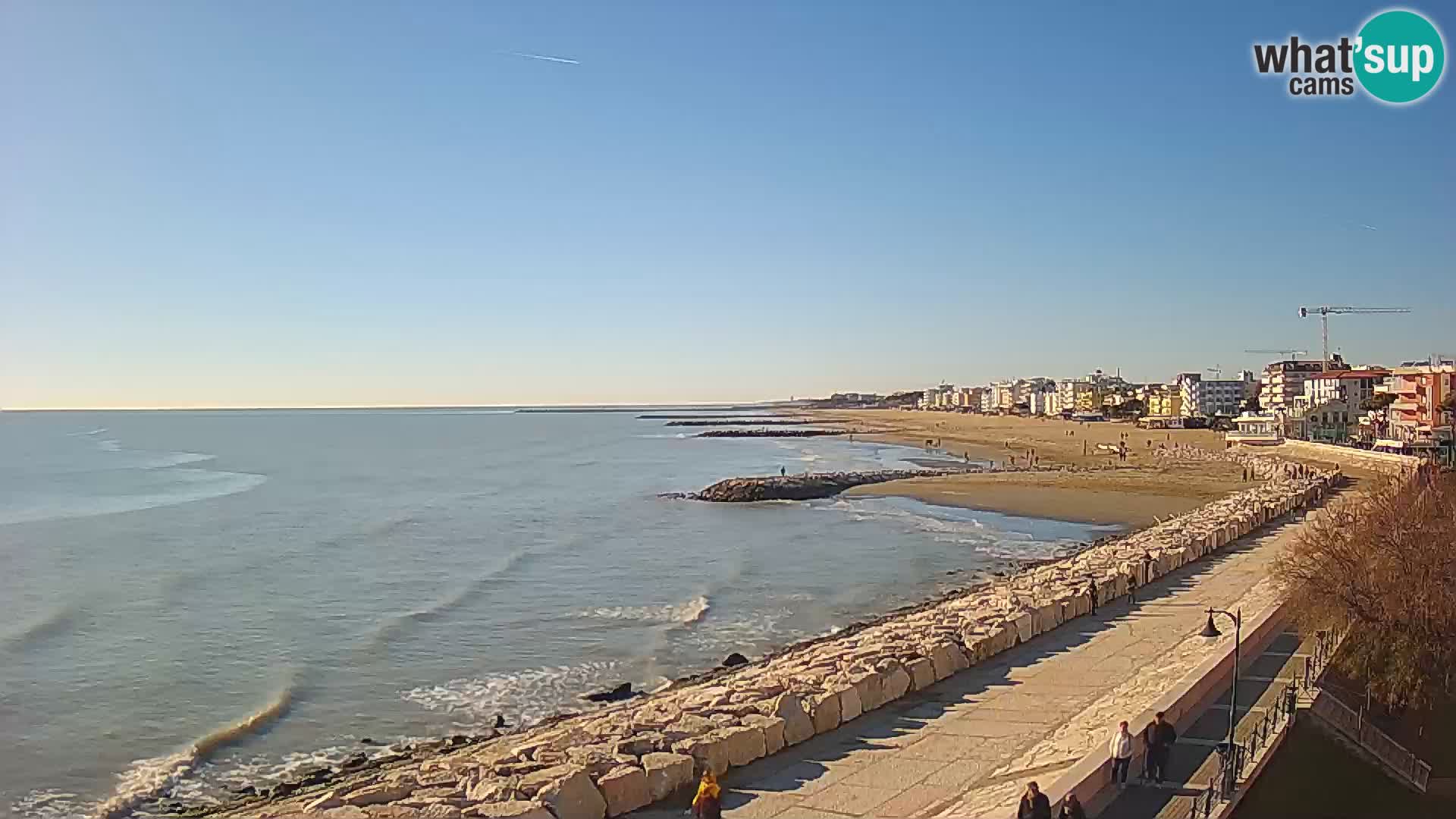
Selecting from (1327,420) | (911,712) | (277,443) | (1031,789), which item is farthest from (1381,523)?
(277,443)

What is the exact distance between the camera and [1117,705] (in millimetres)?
13898

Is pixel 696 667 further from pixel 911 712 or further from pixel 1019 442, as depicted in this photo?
pixel 1019 442

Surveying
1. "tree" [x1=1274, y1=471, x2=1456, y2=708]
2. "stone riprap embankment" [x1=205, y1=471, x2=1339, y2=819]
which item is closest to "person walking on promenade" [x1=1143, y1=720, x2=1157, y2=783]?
"stone riprap embankment" [x1=205, y1=471, x2=1339, y2=819]

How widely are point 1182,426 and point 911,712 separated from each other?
10245cm

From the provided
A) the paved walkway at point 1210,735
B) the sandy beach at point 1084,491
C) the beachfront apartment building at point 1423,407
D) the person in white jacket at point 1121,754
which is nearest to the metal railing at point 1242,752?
the paved walkway at point 1210,735

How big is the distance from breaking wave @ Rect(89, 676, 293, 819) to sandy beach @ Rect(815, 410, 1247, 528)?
1204 inches

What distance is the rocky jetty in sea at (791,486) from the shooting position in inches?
2079

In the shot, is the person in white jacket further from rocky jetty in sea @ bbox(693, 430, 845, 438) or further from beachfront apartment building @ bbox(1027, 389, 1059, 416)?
beachfront apartment building @ bbox(1027, 389, 1059, 416)

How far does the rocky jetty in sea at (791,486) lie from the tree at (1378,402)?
47.5m

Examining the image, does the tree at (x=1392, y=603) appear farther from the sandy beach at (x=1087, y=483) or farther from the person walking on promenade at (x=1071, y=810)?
the sandy beach at (x=1087, y=483)

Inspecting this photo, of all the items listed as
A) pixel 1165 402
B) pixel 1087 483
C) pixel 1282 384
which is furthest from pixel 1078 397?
pixel 1087 483

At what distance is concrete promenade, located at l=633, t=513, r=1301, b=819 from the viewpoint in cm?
1120

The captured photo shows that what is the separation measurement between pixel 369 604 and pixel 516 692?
10.4m

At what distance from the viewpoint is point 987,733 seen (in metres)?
13.4
